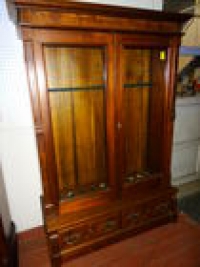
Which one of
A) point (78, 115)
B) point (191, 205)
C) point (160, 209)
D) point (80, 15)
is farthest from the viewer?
point (191, 205)

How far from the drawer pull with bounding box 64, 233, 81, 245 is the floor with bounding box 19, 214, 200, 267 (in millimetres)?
191

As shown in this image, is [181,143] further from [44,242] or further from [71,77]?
[44,242]

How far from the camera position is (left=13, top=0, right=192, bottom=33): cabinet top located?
3.27ft

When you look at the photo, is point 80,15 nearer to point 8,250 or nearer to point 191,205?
point 8,250

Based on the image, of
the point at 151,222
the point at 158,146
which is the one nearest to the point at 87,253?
the point at 151,222

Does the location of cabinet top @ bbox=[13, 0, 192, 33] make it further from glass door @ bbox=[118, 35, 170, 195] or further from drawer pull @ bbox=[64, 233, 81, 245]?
Result: drawer pull @ bbox=[64, 233, 81, 245]

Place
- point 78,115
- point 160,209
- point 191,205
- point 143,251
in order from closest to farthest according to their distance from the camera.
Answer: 1. point 78,115
2. point 143,251
3. point 160,209
4. point 191,205

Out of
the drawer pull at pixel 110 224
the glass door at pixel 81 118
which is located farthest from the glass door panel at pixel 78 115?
the drawer pull at pixel 110 224

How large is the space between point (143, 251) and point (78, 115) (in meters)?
1.30

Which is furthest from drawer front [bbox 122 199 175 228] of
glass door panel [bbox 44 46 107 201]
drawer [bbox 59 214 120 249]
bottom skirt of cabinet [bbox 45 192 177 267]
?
glass door panel [bbox 44 46 107 201]

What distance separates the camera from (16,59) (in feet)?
4.59

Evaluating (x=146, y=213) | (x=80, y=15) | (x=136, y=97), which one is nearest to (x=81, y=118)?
(x=136, y=97)

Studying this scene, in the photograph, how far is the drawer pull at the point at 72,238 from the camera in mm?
1424

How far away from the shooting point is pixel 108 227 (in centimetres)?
156
